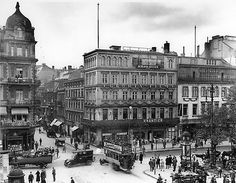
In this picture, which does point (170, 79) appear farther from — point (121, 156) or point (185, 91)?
point (121, 156)

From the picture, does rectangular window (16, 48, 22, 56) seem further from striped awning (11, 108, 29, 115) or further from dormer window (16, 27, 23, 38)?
striped awning (11, 108, 29, 115)

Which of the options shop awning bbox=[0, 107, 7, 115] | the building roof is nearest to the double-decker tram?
shop awning bbox=[0, 107, 7, 115]

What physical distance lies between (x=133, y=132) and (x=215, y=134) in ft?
61.0

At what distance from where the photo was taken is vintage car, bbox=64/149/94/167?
115 feet

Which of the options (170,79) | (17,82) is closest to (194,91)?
(170,79)

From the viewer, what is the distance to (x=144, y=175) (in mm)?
30891

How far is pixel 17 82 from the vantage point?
44.1 metres

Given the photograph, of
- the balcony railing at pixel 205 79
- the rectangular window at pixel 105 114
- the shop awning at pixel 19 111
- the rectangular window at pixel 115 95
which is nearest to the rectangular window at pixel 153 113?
the rectangular window at pixel 115 95

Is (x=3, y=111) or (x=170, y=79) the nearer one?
(x=3, y=111)

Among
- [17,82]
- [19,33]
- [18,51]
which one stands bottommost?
[17,82]

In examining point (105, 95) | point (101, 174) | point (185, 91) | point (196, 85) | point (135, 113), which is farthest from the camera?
point (196, 85)

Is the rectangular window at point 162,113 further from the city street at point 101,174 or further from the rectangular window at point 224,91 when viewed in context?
the city street at point 101,174

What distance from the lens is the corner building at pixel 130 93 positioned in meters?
49.8

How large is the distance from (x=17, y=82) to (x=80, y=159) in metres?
15.1
